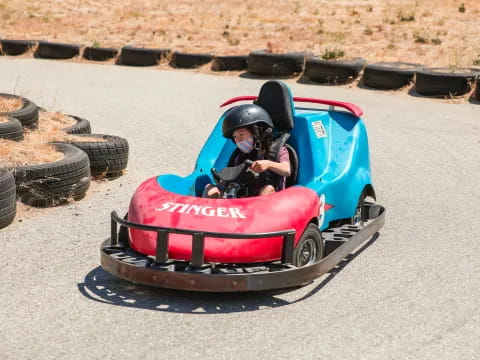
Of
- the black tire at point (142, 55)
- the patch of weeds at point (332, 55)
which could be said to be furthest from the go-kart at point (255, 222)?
the black tire at point (142, 55)

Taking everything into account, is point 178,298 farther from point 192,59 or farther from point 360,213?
point 192,59

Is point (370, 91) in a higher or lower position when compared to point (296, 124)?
lower

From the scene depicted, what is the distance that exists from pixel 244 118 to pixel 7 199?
6.85 feet

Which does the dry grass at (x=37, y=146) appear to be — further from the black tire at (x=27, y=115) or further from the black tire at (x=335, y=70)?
the black tire at (x=335, y=70)

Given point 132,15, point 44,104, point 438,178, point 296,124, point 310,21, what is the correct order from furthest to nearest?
point 132,15 → point 310,21 → point 44,104 → point 438,178 → point 296,124

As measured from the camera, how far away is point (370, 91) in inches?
560

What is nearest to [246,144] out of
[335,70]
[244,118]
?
[244,118]

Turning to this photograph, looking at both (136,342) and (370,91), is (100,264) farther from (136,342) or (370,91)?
(370,91)

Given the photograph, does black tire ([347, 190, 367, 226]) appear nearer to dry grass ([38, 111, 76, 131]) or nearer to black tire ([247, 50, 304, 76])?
dry grass ([38, 111, 76, 131])

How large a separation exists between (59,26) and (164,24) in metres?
2.95

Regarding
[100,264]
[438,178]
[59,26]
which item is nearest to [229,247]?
[100,264]

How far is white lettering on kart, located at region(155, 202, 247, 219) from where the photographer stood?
206 inches

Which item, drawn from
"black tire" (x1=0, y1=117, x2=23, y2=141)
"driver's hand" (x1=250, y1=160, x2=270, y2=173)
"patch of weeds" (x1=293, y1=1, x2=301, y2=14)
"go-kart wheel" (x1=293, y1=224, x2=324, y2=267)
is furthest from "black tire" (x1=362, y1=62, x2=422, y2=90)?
"patch of weeds" (x1=293, y1=1, x2=301, y2=14)

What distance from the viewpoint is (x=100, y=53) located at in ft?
60.1
